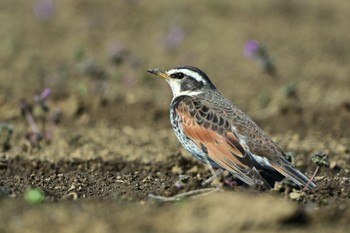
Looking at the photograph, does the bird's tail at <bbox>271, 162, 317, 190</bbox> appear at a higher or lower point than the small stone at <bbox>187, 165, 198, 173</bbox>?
higher

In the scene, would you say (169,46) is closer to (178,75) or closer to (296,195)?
(178,75)

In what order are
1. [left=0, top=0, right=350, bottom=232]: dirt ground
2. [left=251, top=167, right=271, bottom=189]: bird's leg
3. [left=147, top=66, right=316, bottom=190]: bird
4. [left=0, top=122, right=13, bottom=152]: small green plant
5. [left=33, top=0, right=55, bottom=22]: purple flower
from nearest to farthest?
[left=0, top=0, right=350, bottom=232]: dirt ground
[left=251, top=167, right=271, bottom=189]: bird's leg
[left=147, top=66, right=316, bottom=190]: bird
[left=0, top=122, right=13, bottom=152]: small green plant
[left=33, top=0, right=55, bottom=22]: purple flower

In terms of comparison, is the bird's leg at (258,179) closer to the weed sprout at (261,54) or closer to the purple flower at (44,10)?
the weed sprout at (261,54)

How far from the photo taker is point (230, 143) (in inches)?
349

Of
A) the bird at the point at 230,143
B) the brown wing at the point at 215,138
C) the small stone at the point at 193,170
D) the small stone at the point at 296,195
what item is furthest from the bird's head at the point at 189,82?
the small stone at the point at 296,195

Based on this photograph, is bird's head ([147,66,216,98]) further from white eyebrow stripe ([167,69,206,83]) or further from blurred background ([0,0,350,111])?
blurred background ([0,0,350,111])

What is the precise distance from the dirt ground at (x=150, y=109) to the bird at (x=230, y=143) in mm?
332

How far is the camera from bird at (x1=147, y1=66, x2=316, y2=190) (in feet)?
28.2

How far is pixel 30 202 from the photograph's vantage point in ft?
23.1

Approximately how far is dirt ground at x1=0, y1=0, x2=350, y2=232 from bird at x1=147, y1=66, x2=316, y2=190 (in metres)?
0.33

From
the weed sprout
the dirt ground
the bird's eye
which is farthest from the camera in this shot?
the weed sprout

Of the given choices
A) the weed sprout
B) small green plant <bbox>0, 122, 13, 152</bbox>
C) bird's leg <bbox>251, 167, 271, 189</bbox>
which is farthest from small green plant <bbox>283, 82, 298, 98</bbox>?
bird's leg <bbox>251, 167, 271, 189</bbox>

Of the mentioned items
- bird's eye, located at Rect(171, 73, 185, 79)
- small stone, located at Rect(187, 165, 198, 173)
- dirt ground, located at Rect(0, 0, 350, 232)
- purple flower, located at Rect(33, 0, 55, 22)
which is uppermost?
bird's eye, located at Rect(171, 73, 185, 79)

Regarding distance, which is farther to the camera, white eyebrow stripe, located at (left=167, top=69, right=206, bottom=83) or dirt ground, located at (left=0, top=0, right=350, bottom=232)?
white eyebrow stripe, located at (left=167, top=69, right=206, bottom=83)
